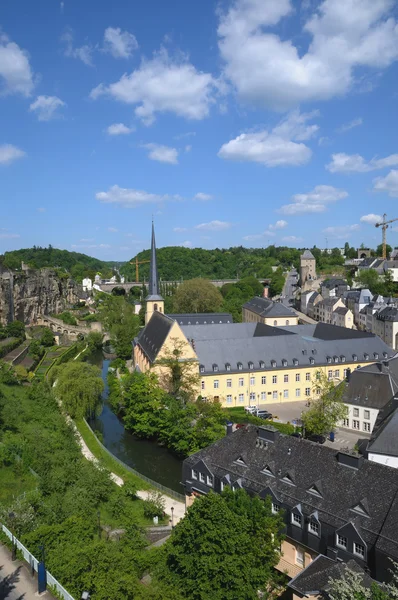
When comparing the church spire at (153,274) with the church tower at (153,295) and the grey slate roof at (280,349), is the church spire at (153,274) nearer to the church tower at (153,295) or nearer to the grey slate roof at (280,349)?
the church tower at (153,295)

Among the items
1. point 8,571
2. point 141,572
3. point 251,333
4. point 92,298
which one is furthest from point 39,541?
point 92,298

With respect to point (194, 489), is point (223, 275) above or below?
above

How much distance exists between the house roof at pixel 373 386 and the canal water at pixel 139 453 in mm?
12650

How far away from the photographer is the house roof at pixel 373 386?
3197 cm

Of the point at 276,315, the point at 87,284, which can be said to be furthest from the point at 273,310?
the point at 87,284

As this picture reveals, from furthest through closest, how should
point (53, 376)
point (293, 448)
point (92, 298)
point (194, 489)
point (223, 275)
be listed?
point (223, 275) → point (92, 298) → point (53, 376) → point (194, 489) → point (293, 448)

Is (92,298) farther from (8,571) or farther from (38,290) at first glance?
(8,571)

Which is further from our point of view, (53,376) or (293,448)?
(53,376)

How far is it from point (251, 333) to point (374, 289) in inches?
1299

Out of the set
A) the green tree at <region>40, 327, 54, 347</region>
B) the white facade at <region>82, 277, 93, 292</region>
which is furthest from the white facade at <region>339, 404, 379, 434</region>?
the white facade at <region>82, 277, 93, 292</region>

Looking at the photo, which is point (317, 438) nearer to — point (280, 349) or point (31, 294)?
point (280, 349)

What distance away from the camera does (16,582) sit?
1241cm

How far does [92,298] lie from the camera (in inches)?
4505

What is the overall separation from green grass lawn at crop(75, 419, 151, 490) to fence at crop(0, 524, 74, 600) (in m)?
11.2
